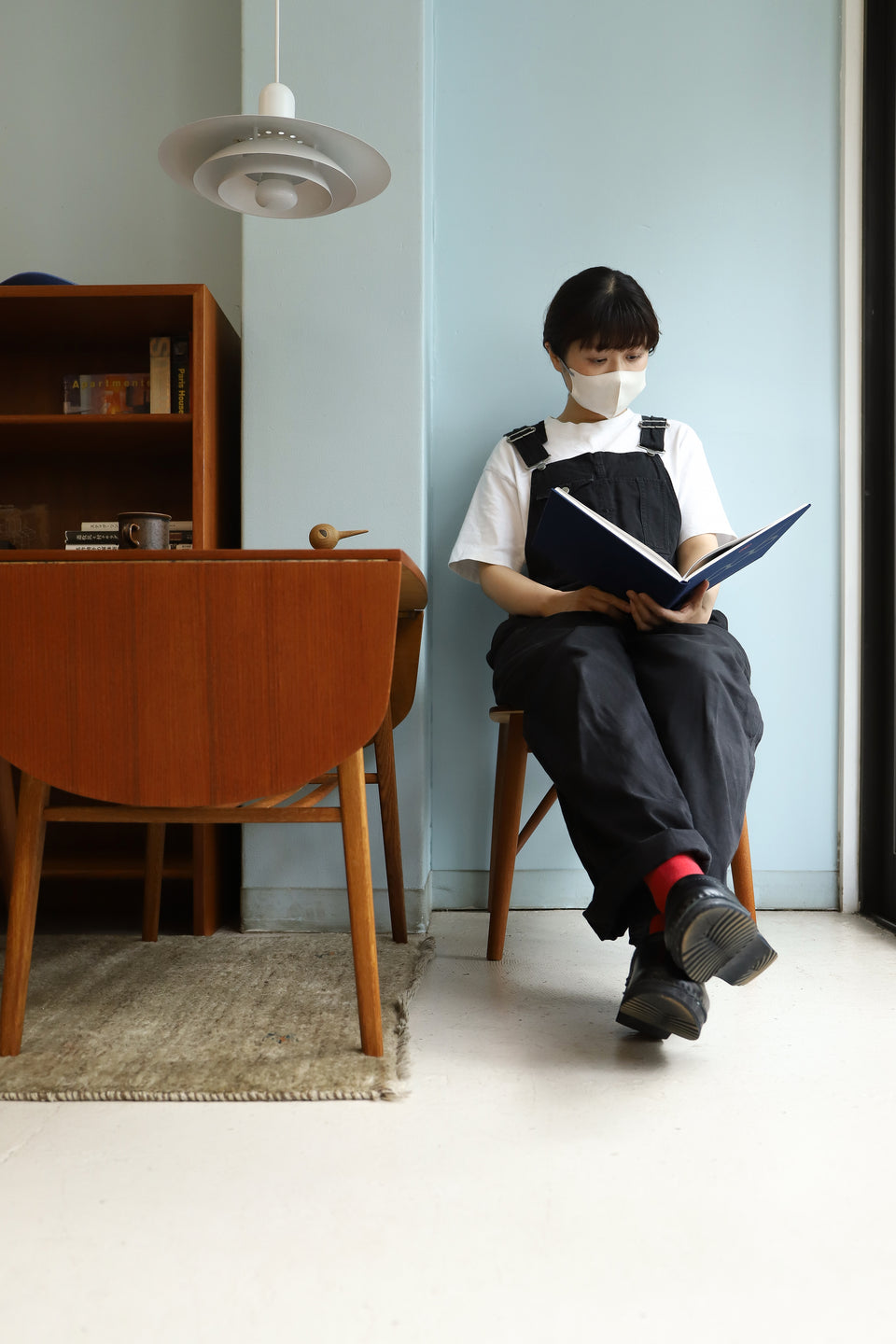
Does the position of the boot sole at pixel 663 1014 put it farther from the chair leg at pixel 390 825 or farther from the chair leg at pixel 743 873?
the chair leg at pixel 390 825

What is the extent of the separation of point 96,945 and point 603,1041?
1091 mm

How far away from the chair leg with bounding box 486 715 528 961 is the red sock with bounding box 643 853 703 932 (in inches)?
20.7

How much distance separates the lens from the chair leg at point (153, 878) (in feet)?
6.35

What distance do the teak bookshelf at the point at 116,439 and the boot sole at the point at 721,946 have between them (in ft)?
3.85

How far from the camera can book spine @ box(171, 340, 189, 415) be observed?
2166mm

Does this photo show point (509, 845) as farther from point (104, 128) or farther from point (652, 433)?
point (104, 128)

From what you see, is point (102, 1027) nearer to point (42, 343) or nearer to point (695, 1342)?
point (695, 1342)

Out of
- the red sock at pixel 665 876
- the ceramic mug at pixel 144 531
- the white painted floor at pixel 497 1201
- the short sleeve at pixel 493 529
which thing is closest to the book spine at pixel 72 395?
the ceramic mug at pixel 144 531

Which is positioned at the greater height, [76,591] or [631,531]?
[631,531]

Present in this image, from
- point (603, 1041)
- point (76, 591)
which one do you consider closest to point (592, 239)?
point (76, 591)

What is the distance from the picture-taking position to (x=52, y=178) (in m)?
2.46

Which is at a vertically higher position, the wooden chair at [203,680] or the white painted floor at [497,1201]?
the wooden chair at [203,680]

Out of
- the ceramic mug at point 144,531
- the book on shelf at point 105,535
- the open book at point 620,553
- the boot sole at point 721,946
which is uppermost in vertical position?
the book on shelf at point 105,535

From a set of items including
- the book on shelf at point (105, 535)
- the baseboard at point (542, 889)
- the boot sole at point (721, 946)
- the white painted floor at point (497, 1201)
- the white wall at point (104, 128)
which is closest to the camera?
the white painted floor at point (497, 1201)
